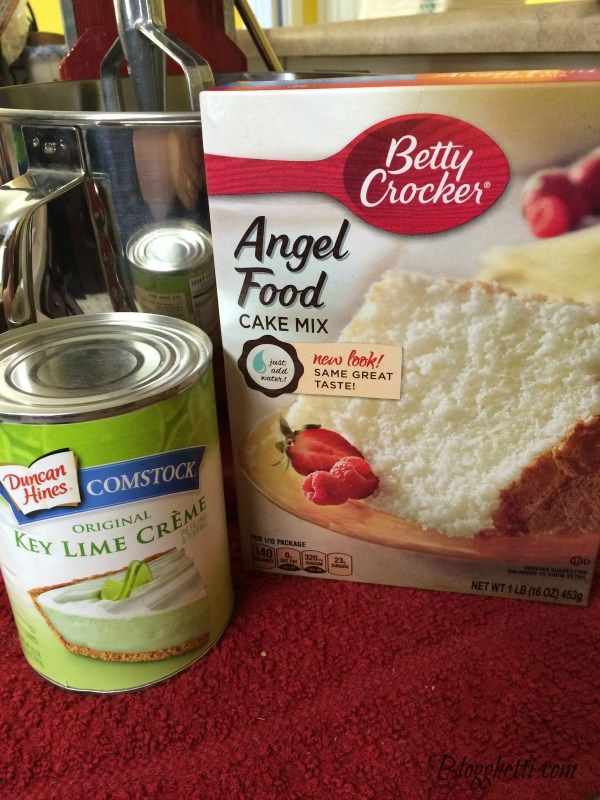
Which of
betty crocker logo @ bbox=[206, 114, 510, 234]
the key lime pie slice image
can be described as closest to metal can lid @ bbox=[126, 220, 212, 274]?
betty crocker logo @ bbox=[206, 114, 510, 234]

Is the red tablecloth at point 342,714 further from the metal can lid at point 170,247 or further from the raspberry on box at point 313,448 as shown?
the metal can lid at point 170,247

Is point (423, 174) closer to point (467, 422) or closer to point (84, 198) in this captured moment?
point (467, 422)

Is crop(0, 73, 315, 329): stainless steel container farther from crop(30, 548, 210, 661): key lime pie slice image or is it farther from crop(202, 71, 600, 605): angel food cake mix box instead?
crop(30, 548, 210, 661): key lime pie slice image

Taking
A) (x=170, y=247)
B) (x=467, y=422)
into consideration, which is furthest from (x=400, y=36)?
(x=467, y=422)

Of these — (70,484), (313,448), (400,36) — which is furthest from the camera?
(400,36)

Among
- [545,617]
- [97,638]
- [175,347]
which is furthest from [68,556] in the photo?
[545,617]

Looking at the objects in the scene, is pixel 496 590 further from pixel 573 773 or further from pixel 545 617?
pixel 573 773
